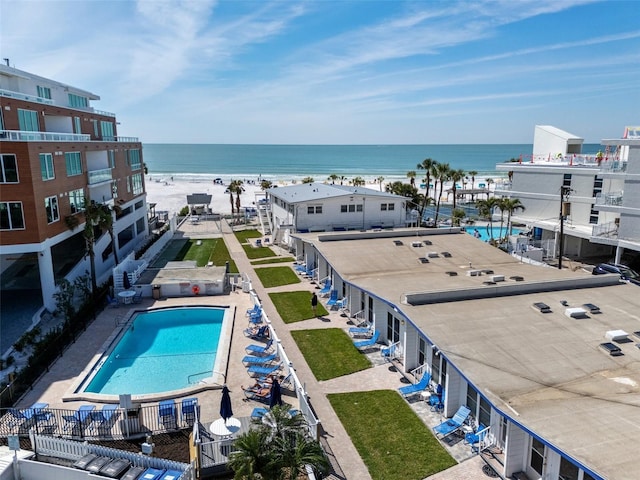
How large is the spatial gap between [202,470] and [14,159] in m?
22.3

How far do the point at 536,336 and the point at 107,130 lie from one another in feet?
142

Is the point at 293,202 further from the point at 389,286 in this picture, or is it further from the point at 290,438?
the point at 290,438

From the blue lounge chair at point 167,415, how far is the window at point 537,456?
12.1m

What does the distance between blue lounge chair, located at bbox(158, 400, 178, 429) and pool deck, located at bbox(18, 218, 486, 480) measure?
114 cm

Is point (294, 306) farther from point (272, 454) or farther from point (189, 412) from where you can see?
point (272, 454)

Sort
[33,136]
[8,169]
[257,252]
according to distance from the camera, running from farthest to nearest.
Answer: [257,252], [33,136], [8,169]

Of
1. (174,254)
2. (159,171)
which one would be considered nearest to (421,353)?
(174,254)

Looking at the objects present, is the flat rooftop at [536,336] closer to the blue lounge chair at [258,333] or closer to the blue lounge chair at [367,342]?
the blue lounge chair at [367,342]

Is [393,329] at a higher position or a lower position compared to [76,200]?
lower

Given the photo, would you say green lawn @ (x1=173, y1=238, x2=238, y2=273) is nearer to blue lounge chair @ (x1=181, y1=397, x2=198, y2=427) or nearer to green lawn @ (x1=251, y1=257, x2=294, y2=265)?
green lawn @ (x1=251, y1=257, x2=294, y2=265)

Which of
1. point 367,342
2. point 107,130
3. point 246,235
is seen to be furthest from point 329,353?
point 246,235

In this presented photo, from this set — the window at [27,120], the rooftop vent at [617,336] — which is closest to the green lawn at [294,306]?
the rooftop vent at [617,336]

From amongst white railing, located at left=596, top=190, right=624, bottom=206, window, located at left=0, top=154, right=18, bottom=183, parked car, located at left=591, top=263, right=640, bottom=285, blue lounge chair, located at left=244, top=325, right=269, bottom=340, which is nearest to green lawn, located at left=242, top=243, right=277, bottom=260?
blue lounge chair, located at left=244, top=325, right=269, bottom=340

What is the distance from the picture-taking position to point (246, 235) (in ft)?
188
